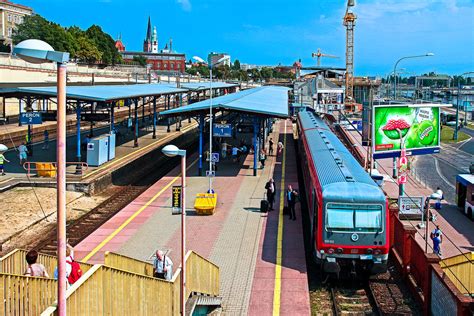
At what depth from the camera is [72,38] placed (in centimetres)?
9769

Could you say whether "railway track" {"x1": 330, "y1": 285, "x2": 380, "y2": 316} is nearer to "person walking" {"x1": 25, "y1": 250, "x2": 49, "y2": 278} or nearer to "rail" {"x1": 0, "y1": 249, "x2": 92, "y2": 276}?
"rail" {"x1": 0, "y1": 249, "x2": 92, "y2": 276}

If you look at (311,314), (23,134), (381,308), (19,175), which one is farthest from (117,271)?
(23,134)

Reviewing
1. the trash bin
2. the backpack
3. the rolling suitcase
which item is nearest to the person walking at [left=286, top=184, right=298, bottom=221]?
the rolling suitcase

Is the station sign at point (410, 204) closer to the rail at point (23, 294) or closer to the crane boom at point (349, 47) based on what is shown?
the rail at point (23, 294)

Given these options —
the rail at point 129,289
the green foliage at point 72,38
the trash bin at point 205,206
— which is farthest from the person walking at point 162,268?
the green foliage at point 72,38

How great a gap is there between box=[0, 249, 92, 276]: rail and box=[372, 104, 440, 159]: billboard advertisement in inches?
829

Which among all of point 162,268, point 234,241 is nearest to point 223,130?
point 234,241

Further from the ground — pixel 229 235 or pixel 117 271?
pixel 117 271

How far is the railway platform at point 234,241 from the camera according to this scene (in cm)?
1506

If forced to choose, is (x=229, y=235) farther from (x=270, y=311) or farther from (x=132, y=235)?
(x=270, y=311)

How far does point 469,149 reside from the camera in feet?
186

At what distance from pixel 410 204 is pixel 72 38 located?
8415 cm

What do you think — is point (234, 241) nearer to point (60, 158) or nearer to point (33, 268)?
point (33, 268)

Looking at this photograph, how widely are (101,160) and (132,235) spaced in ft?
42.7
